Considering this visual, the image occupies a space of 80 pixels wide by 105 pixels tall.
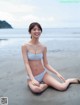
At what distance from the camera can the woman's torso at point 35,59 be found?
6234 millimetres

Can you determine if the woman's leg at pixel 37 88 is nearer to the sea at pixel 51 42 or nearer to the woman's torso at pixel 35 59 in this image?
the woman's torso at pixel 35 59

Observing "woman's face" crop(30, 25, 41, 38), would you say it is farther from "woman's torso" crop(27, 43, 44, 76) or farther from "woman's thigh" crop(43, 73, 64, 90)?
"woman's thigh" crop(43, 73, 64, 90)

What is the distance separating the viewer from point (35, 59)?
626 cm

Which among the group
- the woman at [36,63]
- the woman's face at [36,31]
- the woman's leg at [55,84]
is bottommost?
the woman's leg at [55,84]

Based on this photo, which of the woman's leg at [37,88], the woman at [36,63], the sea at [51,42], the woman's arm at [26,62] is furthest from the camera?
the sea at [51,42]

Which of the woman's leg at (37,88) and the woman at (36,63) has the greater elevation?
the woman at (36,63)

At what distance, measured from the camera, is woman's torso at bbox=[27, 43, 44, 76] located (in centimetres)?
623

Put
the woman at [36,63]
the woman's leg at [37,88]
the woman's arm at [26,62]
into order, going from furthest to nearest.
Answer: the woman at [36,63], the woman's arm at [26,62], the woman's leg at [37,88]

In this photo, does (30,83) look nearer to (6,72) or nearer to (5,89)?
(5,89)


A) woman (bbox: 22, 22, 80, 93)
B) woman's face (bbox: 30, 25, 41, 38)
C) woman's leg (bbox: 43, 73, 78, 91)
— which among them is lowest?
woman's leg (bbox: 43, 73, 78, 91)

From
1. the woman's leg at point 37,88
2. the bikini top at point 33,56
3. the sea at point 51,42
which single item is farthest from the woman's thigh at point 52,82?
the sea at point 51,42

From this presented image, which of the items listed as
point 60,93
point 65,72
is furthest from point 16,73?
point 60,93

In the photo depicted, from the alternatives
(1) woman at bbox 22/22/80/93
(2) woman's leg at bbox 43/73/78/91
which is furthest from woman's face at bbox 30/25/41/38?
(2) woman's leg at bbox 43/73/78/91

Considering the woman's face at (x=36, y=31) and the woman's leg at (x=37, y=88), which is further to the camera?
the woman's face at (x=36, y=31)
